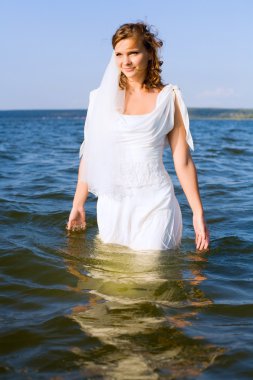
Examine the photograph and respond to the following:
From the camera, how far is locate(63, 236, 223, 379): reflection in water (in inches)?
117

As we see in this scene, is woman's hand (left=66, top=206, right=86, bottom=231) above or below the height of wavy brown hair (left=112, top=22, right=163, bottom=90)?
below

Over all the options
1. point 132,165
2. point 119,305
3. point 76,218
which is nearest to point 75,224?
point 76,218

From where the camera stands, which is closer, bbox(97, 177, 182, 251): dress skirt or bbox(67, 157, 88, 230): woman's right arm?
bbox(97, 177, 182, 251): dress skirt

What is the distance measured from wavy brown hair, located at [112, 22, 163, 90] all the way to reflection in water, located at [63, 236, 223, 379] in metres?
1.36

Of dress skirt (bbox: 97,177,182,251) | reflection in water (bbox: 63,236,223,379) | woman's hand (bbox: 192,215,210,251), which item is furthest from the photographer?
woman's hand (bbox: 192,215,210,251)

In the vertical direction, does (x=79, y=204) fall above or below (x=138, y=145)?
below

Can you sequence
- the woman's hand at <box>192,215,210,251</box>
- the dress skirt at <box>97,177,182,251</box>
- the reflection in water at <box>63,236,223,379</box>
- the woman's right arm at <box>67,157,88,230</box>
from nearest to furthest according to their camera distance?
the reflection in water at <box>63,236,223,379</box>
the dress skirt at <box>97,177,182,251</box>
the woman's hand at <box>192,215,210,251</box>
the woman's right arm at <box>67,157,88,230</box>

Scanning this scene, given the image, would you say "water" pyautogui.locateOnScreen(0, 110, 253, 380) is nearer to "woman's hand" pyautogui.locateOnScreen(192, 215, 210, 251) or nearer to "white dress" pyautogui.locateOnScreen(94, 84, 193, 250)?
"white dress" pyautogui.locateOnScreen(94, 84, 193, 250)

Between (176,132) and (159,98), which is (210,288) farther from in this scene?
(159,98)

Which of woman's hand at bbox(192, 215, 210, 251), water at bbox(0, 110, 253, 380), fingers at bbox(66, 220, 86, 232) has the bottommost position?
water at bbox(0, 110, 253, 380)

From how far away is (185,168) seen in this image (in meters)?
4.27

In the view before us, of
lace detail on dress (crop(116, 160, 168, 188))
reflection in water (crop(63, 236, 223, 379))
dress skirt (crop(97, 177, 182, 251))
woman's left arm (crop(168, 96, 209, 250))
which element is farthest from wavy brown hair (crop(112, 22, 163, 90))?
reflection in water (crop(63, 236, 223, 379))

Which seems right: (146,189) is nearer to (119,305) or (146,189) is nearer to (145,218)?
(145,218)

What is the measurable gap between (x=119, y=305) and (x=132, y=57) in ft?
6.07
